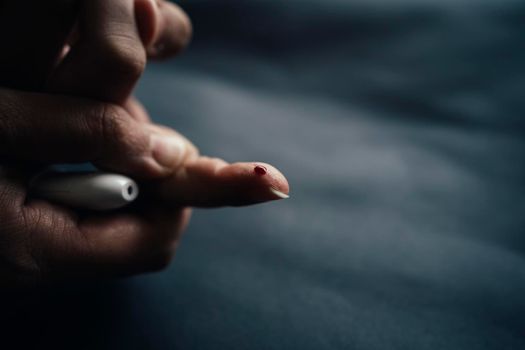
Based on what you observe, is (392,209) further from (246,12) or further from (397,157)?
(246,12)

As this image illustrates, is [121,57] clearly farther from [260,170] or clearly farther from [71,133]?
[260,170]

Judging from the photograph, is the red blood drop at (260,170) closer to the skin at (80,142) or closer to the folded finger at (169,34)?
the skin at (80,142)

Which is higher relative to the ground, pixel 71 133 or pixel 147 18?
pixel 147 18

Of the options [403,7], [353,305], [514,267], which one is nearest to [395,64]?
[403,7]

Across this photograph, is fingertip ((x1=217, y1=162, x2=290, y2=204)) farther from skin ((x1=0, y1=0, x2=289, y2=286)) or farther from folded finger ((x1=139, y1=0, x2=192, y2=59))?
folded finger ((x1=139, y1=0, x2=192, y2=59))

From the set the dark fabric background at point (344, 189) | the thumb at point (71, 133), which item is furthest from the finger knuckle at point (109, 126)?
the dark fabric background at point (344, 189)

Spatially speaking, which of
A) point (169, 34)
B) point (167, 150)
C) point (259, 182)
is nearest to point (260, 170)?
point (259, 182)
